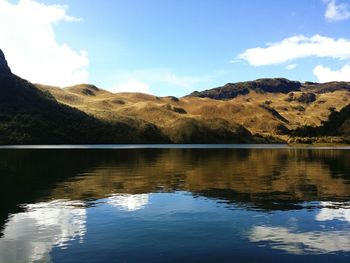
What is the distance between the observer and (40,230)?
39.8 m

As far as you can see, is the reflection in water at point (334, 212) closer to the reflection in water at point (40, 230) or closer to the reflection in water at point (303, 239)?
the reflection in water at point (303, 239)

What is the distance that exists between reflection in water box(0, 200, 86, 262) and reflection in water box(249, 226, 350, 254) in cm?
1578

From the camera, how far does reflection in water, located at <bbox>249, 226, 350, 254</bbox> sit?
33.2m

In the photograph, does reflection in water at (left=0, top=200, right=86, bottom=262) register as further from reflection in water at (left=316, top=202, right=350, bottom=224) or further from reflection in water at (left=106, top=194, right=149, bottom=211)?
reflection in water at (left=316, top=202, right=350, bottom=224)

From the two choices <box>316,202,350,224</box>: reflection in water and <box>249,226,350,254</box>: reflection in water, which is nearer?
<box>249,226,350,254</box>: reflection in water

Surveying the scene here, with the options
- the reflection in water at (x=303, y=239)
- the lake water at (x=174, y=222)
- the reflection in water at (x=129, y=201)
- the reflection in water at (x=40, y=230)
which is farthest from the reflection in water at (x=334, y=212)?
the reflection in water at (x=40, y=230)

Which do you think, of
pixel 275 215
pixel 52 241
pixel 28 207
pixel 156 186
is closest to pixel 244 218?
pixel 275 215

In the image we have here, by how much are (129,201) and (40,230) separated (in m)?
18.6

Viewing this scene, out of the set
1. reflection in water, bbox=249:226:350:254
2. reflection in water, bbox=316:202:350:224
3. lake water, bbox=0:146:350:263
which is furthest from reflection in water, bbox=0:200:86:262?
reflection in water, bbox=316:202:350:224

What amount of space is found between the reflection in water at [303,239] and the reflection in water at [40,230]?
1578 centimetres

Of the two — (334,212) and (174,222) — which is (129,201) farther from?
(334,212)

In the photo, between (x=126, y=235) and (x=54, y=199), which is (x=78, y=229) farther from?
(x=54, y=199)

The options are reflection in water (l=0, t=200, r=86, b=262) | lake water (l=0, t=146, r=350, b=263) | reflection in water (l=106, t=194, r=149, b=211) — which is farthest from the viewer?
reflection in water (l=106, t=194, r=149, b=211)

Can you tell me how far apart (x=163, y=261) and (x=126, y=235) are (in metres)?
8.56
